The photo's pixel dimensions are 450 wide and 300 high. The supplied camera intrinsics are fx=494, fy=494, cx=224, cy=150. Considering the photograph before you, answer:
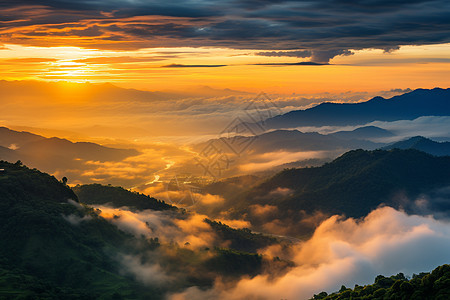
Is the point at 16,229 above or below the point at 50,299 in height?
above

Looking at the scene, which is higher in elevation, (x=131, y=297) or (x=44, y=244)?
(x=44, y=244)

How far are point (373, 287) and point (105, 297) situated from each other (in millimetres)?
94544

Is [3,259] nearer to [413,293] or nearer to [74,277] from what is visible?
[74,277]

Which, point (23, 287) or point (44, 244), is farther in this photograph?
point (44, 244)

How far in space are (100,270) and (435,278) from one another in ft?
418

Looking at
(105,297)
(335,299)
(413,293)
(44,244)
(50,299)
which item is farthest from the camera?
(44,244)

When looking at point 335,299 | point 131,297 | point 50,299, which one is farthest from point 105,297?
point 335,299

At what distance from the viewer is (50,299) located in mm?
158500

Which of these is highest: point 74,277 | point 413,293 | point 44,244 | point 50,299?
point 44,244

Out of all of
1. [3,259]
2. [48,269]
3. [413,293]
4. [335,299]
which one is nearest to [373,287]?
[335,299]

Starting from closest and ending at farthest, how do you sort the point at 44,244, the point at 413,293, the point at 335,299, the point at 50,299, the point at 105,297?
1. the point at 413,293
2. the point at 335,299
3. the point at 50,299
4. the point at 105,297
5. the point at 44,244

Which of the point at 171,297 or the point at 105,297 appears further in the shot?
the point at 171,297

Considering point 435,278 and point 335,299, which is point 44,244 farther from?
point 435,278

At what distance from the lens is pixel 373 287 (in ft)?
445
